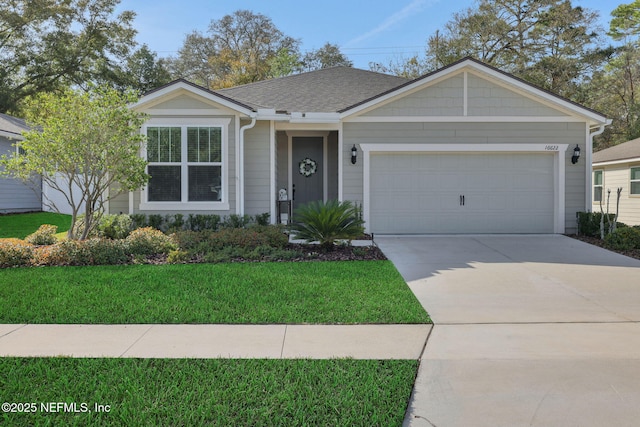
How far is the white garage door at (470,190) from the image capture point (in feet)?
36.8

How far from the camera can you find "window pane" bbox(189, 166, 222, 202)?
407 inches

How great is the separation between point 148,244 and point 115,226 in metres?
1.93

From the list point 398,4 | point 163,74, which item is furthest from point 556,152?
point 163,74

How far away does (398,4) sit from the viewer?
2427 cm

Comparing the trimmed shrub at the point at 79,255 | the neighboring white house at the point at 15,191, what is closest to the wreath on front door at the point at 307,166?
the trimmed shrub at the point at 79,255

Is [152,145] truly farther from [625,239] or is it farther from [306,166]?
[625,239]

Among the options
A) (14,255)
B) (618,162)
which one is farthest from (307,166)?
(618,162)

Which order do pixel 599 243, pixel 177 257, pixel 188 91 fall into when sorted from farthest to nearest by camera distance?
pixel 188 91
pixel 599 243
pixel 177 257

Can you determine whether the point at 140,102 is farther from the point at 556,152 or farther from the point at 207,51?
the point at 207,51

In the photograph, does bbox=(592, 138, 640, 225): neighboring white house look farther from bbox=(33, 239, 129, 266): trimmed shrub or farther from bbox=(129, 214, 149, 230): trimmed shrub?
bbox=(33, 239, 129, 266): trimmed shrub

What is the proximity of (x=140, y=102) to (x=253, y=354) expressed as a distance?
8178mm

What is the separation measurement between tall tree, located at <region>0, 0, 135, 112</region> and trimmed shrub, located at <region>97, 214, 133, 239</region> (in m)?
18.4

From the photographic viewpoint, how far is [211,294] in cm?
551

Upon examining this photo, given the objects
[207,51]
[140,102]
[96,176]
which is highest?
[207,51]
